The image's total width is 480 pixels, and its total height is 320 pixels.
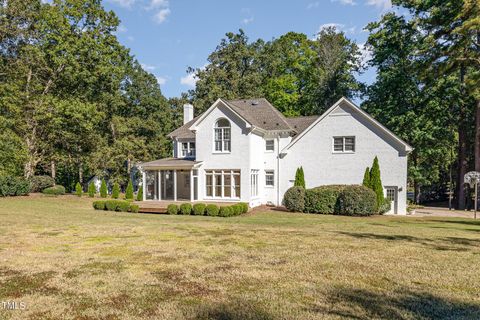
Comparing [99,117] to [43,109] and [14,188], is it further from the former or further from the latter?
[14,188]

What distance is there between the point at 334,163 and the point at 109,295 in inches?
825

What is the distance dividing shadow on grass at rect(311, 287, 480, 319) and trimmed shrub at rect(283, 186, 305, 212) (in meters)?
16.4

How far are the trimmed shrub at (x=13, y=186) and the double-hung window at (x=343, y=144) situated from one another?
25884mm

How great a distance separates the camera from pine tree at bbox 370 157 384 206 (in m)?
22.7

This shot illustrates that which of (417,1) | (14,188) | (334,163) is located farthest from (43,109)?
(417,1)

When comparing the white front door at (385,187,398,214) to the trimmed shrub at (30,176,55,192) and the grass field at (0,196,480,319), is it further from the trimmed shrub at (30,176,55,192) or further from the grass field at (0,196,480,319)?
the trimmed shrub at (30,176,55,192)

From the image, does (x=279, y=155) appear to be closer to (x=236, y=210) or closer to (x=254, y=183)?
(x=254, y=183)

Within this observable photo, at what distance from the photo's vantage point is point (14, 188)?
27.6m

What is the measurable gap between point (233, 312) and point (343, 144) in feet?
69.0

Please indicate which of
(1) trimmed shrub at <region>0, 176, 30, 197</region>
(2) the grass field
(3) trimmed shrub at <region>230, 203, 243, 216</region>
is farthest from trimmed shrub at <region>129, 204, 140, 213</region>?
(1) trimmed shrub at <region>0, 176, 30, 197</region>

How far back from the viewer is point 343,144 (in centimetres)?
2441

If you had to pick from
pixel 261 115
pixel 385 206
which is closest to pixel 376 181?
pixel 385 206

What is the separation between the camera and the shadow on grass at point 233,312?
16.4 feet

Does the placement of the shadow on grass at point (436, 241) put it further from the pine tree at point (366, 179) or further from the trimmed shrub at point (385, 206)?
the pine tree at point (366, 179)
